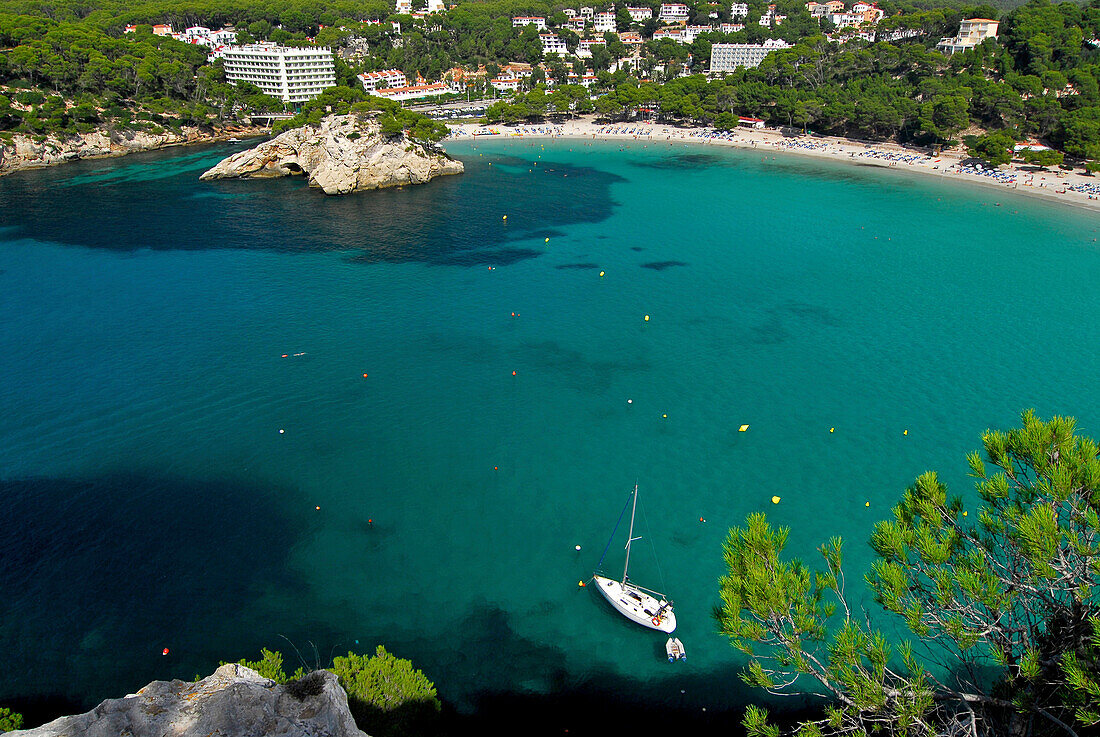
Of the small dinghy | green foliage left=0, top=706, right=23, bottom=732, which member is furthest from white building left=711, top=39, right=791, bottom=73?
green foliage left=0, top=706, right=23, bottom=732

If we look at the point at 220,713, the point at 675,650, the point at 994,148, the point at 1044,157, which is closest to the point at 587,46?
the point at 994,148

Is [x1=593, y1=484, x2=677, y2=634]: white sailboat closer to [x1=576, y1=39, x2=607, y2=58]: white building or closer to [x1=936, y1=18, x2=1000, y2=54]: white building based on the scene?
[x1=936, y1=18, x2=1000, y2=54]: white building

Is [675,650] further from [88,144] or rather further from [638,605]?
[88,144]

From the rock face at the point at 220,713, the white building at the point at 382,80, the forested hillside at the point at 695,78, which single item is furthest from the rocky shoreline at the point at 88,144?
the rock face at the point at 220,713

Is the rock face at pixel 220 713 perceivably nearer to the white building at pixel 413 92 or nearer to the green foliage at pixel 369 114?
the green foliage at pixel 369 114

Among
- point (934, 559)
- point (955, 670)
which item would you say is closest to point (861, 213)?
point (955, 670)

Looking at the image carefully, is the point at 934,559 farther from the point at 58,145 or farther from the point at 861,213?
the point at 58,145
